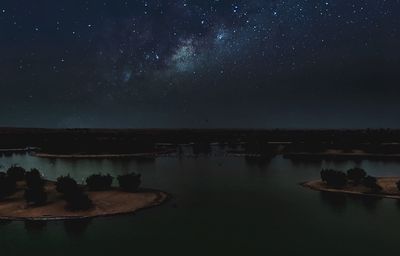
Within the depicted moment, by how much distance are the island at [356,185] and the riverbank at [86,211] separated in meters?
23.3

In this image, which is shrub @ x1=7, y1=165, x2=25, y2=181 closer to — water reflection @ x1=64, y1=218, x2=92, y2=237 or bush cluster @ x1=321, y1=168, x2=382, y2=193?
water reflection @ x1=64, y1=218, x2=92, y2=237

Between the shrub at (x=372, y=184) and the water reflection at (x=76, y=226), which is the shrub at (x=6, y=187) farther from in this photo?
the shrub at (x=372, y=184)

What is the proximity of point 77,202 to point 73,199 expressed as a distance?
0.81m

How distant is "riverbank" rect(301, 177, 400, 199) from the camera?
63469mm

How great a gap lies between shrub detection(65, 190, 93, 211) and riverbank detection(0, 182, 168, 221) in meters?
0.63

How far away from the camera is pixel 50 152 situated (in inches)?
5369

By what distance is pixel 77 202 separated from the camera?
53.8 metres

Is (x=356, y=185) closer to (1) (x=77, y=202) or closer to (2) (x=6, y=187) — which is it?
(1) (x=77, y=202)

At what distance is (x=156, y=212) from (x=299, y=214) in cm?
1566

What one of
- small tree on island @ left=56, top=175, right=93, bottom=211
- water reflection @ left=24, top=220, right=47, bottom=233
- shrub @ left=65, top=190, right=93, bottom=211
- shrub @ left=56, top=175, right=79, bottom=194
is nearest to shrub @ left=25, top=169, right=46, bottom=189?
shrub @ left=56, top=175, right=79, bottom=194

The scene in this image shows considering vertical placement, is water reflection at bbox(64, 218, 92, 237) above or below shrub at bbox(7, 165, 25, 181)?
below

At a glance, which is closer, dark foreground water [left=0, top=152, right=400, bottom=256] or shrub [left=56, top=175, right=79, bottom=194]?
dark foreground water [left=0, top=152, right=400, bottom=256]

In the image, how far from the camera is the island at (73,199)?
2058 inches

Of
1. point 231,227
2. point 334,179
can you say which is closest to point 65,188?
point 231,227
